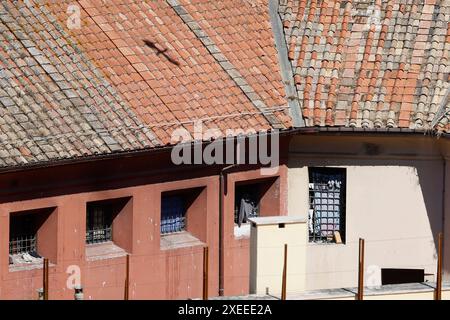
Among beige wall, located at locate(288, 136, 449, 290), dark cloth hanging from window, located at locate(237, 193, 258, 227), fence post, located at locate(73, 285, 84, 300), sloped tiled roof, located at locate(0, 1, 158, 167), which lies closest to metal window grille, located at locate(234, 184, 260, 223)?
dark cloth hanging from window, located at locate(237, 193, 258, 227)

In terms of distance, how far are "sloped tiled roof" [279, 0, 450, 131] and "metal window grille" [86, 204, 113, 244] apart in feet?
13.3

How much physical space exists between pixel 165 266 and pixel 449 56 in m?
6.18

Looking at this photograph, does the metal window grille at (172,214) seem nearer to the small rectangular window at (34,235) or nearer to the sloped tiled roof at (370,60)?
the sloped tiled roof at (370,60)

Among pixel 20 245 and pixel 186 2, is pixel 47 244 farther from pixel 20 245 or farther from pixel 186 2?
pixel 186 2

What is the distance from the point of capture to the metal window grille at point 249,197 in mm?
39188

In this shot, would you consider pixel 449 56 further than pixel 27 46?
Yes

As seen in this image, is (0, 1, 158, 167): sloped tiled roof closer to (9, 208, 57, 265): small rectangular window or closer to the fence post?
(9, 208, 57, 265): small rectangular window

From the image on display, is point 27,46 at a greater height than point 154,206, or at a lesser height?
greater

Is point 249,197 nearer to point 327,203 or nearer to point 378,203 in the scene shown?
point 327,203

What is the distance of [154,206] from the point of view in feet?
122

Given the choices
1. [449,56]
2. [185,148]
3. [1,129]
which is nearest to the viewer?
[1,129]

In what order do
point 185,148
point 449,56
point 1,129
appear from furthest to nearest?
point 449,56
point 185,148
point 1,129

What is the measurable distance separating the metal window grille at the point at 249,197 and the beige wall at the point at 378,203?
55cm

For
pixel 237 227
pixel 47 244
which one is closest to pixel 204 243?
pixel 237 227
